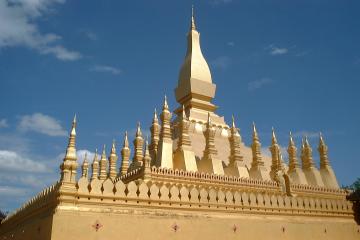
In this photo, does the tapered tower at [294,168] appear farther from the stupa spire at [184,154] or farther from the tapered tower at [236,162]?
the stupa spire at [184,154]

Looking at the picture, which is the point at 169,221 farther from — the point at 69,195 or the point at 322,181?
the point at 322,181

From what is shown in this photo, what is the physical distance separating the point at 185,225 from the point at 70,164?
4236mm

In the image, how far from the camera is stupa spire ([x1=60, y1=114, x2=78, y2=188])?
427 inches

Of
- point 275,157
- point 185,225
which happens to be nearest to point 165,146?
point 275,157

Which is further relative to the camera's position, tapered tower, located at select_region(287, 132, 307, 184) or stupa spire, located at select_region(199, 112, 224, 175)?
tapered tower, located at select_region(287, 132, 307, 184)

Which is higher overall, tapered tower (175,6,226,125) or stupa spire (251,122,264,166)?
tapered tower (175,6,226,125)

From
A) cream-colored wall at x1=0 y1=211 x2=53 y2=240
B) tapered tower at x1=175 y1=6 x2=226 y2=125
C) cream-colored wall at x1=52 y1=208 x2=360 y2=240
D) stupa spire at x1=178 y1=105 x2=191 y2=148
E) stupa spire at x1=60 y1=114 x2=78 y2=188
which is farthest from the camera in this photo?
tapered tower at x1=175 y1=6 x2=226 y2=125

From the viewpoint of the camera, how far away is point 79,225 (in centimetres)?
1036

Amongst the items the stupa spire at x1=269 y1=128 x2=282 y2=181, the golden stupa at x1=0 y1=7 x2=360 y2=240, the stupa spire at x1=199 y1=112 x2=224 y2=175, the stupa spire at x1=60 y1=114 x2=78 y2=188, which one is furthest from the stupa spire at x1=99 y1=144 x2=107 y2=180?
the stupa spire at x1=60 y1=114 x2=78 y2=188

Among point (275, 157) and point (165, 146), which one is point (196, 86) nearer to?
point (275, 157)

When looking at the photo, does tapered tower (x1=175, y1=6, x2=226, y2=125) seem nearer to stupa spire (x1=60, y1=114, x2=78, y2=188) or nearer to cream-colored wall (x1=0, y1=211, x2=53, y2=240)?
cream-colored wall (x1=0, y1=211, x2=53, y2=240)

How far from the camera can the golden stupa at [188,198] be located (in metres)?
10.9

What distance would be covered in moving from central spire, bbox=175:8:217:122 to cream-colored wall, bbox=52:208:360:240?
517 inches

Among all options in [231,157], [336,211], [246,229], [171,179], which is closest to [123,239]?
[246,229]
